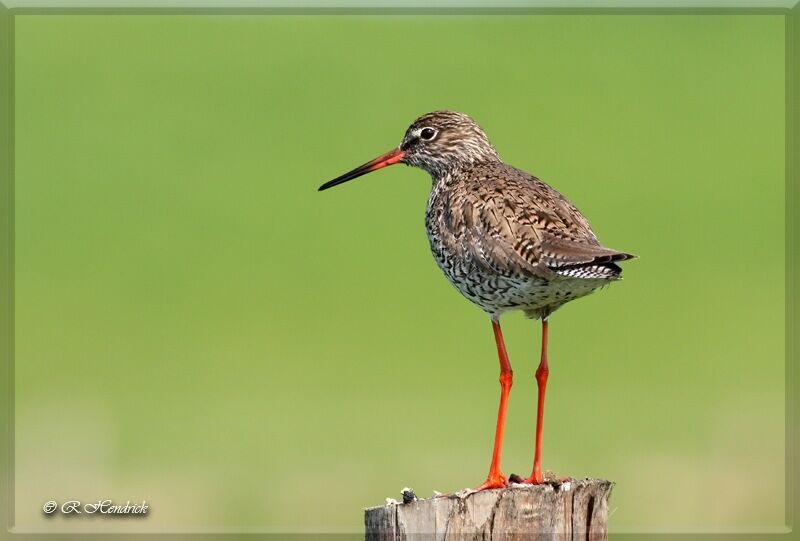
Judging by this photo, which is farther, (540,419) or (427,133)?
(427,133)

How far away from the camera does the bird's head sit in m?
7.43

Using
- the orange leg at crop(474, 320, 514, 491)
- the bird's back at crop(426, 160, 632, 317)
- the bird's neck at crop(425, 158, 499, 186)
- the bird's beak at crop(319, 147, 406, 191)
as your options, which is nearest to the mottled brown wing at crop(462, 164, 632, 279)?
the bird's back at crop(426, 160, 632, 317)

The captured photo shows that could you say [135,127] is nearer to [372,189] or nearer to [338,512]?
[372,189]

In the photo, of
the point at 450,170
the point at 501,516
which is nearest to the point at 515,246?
the point at 450,170

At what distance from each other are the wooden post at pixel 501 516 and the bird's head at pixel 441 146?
2.80 m

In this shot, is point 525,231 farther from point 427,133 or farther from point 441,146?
point 427,133

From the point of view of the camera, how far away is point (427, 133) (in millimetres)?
7516

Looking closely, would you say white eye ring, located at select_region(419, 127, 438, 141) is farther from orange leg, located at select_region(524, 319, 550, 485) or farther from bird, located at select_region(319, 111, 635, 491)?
orange leg, located at select_region(524, 319, 550, 485)

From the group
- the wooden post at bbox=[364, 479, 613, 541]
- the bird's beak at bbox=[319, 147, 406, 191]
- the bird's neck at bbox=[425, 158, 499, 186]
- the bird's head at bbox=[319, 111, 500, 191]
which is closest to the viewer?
the wooden post at bbox=[364, 479, 613, 541]

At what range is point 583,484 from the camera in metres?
5.10

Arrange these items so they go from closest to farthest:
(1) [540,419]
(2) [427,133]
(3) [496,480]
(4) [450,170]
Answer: (3) [496,480] → (1) [540,419] → (4) [450,170] → (2) [427,133]

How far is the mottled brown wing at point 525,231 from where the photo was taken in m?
5.93

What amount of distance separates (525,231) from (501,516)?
5.46 ft

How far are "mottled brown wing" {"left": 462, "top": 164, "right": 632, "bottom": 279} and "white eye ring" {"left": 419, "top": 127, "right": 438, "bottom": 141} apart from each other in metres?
0.88
